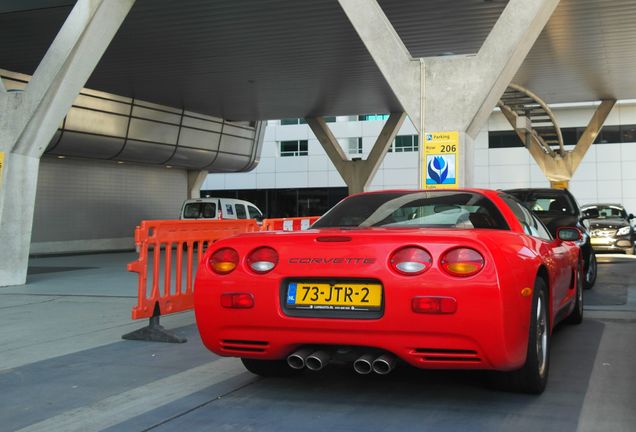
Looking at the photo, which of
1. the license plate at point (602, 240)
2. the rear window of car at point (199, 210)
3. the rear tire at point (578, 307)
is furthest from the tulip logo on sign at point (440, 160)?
the rear window of car at point (199, 210)

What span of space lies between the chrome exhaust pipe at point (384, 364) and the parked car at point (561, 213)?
6.19 metres

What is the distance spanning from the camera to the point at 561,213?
34.5ft

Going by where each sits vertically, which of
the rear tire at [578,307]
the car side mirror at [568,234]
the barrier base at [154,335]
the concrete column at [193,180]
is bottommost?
the barrier base at [154,335]

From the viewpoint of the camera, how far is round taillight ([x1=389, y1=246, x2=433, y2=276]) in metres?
3.70

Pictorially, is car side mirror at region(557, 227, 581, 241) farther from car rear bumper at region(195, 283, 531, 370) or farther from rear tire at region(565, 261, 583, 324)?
car rear bumper at region(195, 283, 531, 370)

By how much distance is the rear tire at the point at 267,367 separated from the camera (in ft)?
15.1

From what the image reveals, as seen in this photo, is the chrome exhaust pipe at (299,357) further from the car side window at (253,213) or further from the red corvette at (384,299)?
the car side window at (253,213)

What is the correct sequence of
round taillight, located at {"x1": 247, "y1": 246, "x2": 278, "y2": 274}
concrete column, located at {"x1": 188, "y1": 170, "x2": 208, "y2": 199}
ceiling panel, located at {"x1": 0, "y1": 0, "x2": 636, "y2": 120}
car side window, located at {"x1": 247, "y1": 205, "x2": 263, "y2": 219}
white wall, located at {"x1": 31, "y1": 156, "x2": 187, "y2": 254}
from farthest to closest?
concrete column, located at {"x1": 188, "y1": 170, "x2": 208, "y2": 199} < car side window, located at {"x1": 247, "y1": 205, "x2": 263, "y2": 219} < white wall, located at {"x1": 31, "y1": 156, "x2": 187, "y2": 254} < ceiling panel, located at {"x1": 0, "y1": 0, "x2": 636, "y2": 120} < round taillight, located at {"x1": 247, "y1": 246, "x2": 278, "y2": 274}

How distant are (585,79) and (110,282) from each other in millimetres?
15986

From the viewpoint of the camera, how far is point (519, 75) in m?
20.3

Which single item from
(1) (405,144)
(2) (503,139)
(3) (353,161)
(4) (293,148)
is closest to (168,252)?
(3) (353,161)

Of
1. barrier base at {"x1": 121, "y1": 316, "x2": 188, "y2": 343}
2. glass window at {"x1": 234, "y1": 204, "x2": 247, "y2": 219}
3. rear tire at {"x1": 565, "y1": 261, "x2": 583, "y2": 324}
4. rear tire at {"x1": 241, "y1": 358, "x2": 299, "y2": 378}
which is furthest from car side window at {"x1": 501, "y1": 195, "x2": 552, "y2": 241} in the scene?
glass window at {"x1": 234, "y1": 204, "x2": 247, "y2": 219}

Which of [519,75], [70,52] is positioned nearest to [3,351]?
[70,52]

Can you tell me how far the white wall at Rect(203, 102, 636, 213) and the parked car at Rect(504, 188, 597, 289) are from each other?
26.9m
